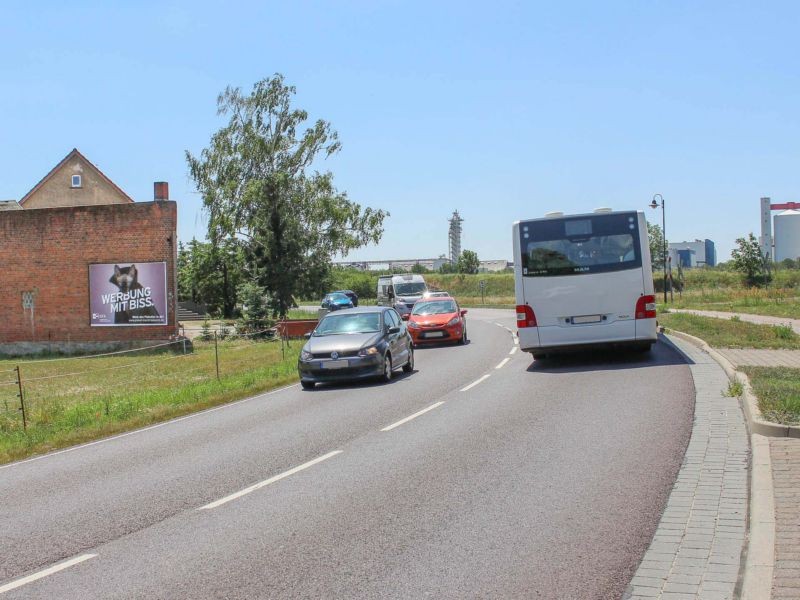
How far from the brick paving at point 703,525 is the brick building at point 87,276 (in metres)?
29.6

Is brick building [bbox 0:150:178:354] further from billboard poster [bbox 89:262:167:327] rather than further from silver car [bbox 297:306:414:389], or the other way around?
silver car [bbox 297:306:414:389]

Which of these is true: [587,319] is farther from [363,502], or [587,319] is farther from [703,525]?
[703,525]

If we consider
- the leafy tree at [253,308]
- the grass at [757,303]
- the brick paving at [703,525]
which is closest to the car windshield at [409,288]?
the leafy tree at [253,308]

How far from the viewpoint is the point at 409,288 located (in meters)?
48.8

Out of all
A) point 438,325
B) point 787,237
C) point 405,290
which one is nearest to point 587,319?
point 438,325

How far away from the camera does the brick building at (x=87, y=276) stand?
1430 inches

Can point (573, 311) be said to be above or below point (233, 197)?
below

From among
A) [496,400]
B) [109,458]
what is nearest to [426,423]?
[496,400]

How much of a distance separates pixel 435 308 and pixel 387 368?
11.4 m

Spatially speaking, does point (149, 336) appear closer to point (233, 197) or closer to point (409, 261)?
point (233, 197)

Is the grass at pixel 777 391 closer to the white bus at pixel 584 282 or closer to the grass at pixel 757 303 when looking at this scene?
the white bus at pixel 584 282

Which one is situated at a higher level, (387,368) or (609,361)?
(387,368)

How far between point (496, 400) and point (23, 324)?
30.4 m

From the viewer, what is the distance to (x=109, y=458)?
1104cm
